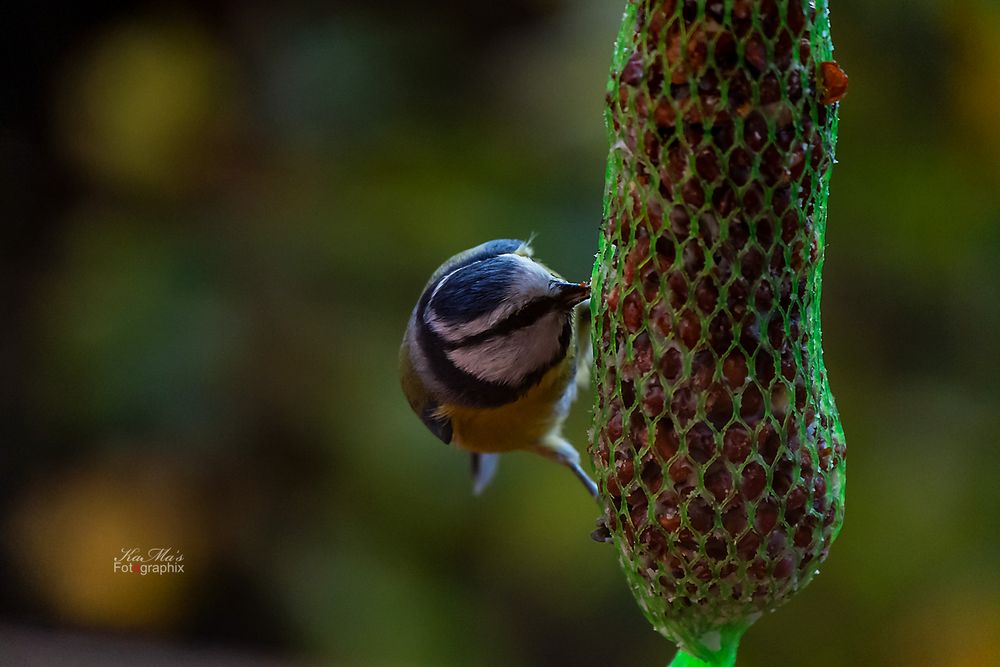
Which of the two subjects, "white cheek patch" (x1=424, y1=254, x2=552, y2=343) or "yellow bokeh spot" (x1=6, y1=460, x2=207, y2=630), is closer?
"white cheek patch" (x1=424, y1=254, x2=552, y2=343)

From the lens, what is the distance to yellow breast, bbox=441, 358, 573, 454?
160 cm

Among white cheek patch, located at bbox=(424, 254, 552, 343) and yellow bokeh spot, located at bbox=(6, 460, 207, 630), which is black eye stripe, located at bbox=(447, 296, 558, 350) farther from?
yellow bokeh spot, located at bbox=(6, 460, 207, 630)

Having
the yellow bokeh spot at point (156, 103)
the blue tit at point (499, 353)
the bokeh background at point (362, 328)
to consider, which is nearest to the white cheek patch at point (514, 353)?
the blue tit at point (499, 353)

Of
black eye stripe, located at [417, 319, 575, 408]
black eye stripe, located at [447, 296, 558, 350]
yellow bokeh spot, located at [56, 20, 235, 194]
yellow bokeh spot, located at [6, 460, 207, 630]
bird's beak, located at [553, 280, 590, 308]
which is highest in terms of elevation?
yellow bokeh spot, located at [56, 20, 235, 194]

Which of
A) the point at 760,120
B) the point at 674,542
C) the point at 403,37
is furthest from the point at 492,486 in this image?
the point at 760,120

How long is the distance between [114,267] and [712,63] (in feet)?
6.49

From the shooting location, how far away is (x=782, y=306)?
1.07 m

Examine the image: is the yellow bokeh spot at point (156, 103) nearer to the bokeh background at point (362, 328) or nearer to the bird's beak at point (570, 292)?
the bokeh background at point (362, 328)

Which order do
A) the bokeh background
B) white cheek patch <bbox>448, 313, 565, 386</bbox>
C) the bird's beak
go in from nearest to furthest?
the bird's beak < white cheek patch <bbox>448, 313, 565, 386</bbox> < the bokeh background

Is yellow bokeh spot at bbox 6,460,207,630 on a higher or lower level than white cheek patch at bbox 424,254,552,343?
lower

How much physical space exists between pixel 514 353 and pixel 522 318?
0.09m

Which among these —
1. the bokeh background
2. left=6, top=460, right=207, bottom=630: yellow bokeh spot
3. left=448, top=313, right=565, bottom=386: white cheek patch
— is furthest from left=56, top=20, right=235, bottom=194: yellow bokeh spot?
left=448, top=313, right=565, bottom=386: white cheek patch

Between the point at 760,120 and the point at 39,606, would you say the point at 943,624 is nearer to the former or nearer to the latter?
the point at 760,120

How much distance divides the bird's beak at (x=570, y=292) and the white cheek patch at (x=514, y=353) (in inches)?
1.7
